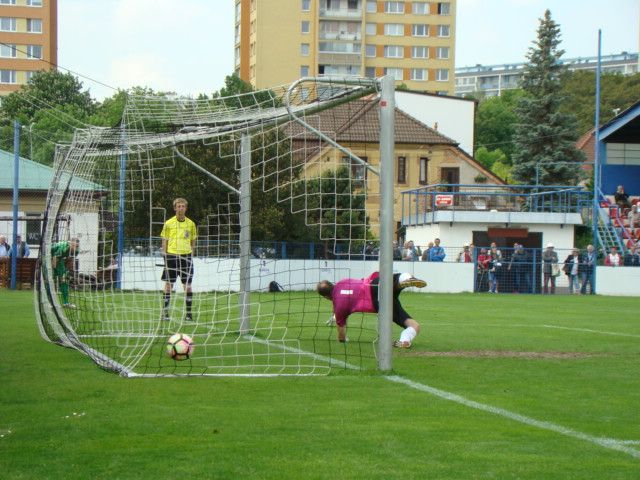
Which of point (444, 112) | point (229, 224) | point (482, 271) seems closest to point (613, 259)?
point (482, 271)

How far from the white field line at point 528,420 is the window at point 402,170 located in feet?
189

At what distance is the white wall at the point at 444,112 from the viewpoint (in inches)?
3172

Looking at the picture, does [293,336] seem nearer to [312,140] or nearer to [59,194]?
[312,140]

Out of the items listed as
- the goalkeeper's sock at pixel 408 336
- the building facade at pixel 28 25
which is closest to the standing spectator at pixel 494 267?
the goalkeeper's sock at pixel 408 336

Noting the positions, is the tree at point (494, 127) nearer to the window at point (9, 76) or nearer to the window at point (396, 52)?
the window at point (396, 52)

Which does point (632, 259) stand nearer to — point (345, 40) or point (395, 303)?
point (395, 303)

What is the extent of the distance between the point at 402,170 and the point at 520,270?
101 feet

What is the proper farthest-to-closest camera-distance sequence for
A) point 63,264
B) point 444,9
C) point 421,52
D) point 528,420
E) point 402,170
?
point 421,52 < point 444,9 < point 402,170 < point 63,264 < point 528,420

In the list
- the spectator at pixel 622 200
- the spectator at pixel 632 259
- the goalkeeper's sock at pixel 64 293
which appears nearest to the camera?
the goalkeeper's sock at pixel 64 293

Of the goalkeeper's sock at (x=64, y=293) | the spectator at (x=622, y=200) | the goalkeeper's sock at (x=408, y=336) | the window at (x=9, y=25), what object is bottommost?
Answer: the goalkeeper's sock at (x=408, y=336)

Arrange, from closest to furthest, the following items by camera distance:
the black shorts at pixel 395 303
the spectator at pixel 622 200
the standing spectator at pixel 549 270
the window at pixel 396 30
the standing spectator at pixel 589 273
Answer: the black shorts at pixel 395 303 → the standing spectator at pixel 549 270 → the standing spectator at pixel 589 273 → the spectator at pixel 622 200 → the window at pixel 396 30

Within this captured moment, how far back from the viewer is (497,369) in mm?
11734

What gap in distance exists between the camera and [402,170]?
68.2m

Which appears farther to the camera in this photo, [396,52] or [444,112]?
[396,52]
